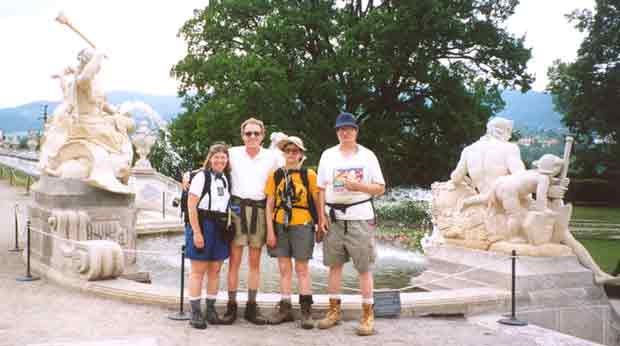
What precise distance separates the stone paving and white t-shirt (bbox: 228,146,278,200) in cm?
126

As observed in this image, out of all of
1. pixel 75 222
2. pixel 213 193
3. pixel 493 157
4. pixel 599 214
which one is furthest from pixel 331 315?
pixel 599 214

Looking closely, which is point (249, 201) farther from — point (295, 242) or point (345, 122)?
point (345, 122)

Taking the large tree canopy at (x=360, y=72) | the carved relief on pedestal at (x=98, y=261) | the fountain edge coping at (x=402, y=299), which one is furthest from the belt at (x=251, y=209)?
the large tree canopy at (x=360, y=72)

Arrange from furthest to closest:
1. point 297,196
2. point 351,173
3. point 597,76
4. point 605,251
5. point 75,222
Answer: point 597,76, point 605,251, point 75,222, point 297,196, point 351,173

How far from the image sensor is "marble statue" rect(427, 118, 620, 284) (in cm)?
693

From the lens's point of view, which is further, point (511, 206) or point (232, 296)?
point (511, 206)

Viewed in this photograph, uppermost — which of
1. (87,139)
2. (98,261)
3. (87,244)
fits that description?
(87,139)

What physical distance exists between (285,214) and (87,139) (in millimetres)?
4335

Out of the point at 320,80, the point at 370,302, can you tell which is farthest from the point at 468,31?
the point at 370,302

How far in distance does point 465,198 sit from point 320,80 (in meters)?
17.2

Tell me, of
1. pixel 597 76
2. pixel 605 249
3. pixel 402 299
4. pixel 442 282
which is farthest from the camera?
pixel 597 76

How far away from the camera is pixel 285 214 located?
211 inches

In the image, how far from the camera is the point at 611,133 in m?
32.4

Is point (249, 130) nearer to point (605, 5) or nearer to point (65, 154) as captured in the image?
point (65, 154)
